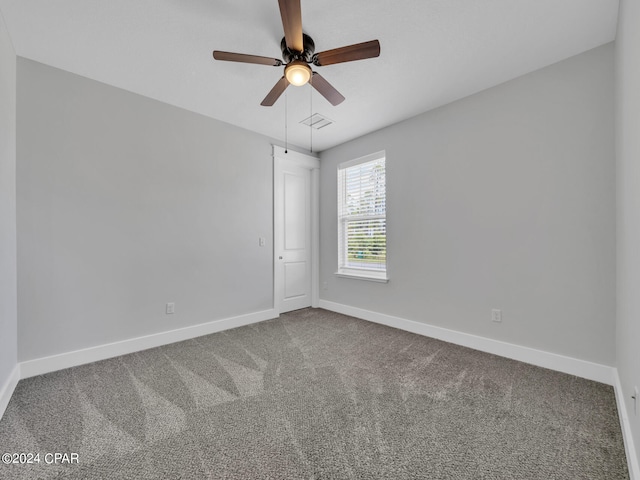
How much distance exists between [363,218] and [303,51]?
240 cm

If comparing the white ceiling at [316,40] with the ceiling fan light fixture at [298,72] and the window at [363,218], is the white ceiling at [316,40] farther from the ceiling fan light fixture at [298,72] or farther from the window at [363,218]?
the window at [363,218]

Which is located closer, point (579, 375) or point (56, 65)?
point (579, 375)

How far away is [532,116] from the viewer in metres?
2.46

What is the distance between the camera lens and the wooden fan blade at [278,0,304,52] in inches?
55.9

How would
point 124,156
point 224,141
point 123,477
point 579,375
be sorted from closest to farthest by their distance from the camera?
1. point 123,477
2. point 579,375
3. point 124,156
4. point 224,141

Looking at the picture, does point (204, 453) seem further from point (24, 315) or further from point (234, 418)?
point (24, 315)

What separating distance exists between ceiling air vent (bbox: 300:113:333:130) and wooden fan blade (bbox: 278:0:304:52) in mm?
1519

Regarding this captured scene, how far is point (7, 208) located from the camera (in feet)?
6.48

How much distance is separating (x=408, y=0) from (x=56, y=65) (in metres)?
2.88

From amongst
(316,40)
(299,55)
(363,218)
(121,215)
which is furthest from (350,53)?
(121,215)

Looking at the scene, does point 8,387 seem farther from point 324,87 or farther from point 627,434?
point 627,434

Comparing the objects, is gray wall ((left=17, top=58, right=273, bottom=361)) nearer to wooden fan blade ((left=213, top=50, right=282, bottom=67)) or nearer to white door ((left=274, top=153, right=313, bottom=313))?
white door ((left=274, top=153, right=313, bottom=313))

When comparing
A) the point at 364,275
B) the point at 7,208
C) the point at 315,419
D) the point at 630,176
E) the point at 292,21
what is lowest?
the point at 315,419

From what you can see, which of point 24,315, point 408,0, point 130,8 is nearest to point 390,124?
point 408,0
